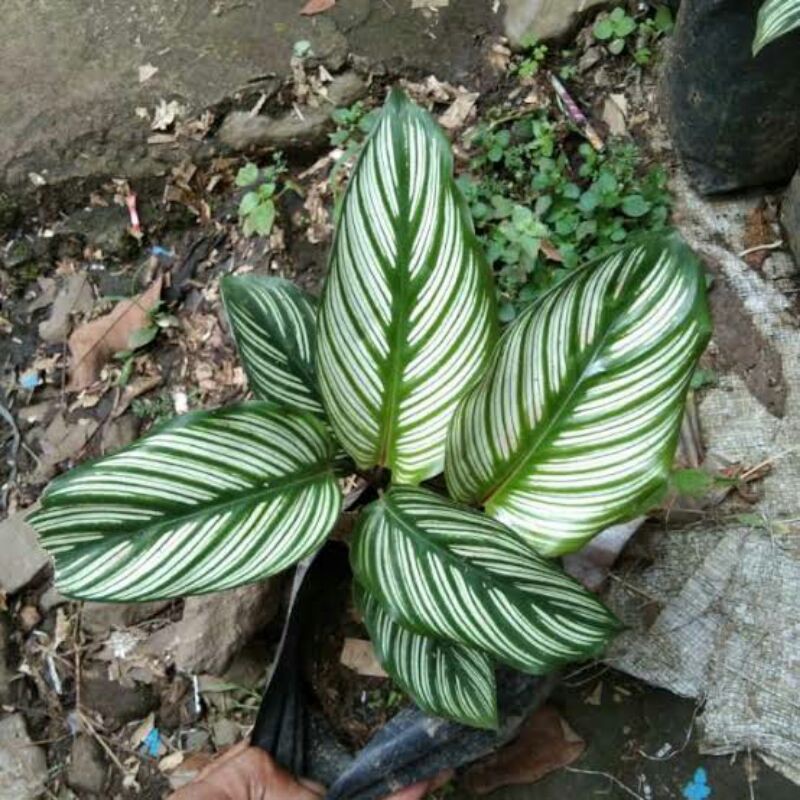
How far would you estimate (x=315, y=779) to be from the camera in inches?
60.3

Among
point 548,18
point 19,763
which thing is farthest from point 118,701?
point 548,18

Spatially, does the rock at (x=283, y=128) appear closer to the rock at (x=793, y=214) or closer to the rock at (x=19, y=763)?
the rock at (x=793, y=214)

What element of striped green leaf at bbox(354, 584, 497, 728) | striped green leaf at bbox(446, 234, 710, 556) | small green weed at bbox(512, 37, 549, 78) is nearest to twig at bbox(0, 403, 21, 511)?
striped green leaf at bbox(354, 584, 497, 728)

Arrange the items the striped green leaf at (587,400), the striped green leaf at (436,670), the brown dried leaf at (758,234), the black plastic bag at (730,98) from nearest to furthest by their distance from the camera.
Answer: the striped green leaf at (587,400) → the striped green leaf at (436,670) → the black plastic bag at (730,98) → the brown dried leaf at (758,234)

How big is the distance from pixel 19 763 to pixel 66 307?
3.04 ft

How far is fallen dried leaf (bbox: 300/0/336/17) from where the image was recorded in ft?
7.13

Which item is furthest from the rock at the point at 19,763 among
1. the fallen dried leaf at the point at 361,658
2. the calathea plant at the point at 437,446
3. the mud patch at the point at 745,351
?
the mud patch at the point at 745,351

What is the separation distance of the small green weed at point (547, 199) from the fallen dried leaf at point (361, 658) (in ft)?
2.17

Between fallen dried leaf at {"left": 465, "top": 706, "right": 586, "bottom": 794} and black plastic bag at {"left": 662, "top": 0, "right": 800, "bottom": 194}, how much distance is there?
3.59 feet

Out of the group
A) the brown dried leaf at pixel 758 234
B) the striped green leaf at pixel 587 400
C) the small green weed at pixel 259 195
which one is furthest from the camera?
the small green weed at pixel 259 195

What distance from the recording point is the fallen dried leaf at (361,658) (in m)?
1.54

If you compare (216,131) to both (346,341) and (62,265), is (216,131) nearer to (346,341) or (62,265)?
(62,265)

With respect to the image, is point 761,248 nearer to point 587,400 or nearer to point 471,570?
point 587,400

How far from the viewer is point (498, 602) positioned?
1022 millimetres
